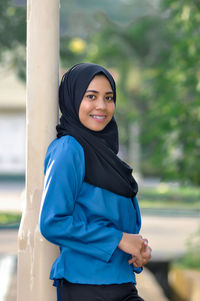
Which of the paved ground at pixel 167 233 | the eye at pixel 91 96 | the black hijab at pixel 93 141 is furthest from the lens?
the paved ground at pixel 167 233

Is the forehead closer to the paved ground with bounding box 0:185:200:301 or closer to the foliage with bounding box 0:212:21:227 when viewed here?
the paved ground with bounding box 0:185:200:301

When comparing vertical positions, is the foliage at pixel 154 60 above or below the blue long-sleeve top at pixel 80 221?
above

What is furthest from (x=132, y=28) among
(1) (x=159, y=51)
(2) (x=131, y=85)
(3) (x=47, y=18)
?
(3) (x=47, y=18)

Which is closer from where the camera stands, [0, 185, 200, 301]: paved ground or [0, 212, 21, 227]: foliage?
[0, 185, 200, 301]: paved ground

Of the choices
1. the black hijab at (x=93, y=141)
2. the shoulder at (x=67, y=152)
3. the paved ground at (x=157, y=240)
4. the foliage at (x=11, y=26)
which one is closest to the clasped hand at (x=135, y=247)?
the black hijab at (x=93, y=141)

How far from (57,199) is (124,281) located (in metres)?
0.46

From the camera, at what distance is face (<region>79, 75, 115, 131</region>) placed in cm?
239

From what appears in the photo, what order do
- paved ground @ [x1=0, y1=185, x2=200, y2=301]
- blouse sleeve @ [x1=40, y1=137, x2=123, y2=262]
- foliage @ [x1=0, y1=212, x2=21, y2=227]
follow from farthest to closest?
foliage @ [x1=0, y1=212, x2=21, y2=227] < paved ground @ [x1=0, y1=185, x2=200, y2=301] < blouse sleeve @ [x1=40, y1=137, x2=123, y2=262]

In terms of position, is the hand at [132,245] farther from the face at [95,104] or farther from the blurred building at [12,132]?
the blurred building at [12,132]

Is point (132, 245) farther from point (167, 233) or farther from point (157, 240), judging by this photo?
point (167, 233)

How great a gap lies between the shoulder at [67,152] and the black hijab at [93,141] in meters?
0.03

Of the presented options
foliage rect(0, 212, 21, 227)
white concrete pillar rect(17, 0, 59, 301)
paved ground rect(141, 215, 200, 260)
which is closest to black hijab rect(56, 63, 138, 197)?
white concrete pillar rect(17, 0, 59, 301)

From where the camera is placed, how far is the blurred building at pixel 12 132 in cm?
3088

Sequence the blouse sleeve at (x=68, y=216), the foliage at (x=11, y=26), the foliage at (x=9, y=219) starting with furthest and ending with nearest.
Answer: the foliage at (x=9, y=219)
the foliage at (x=11, y=26)
the blouse sleeve at (x=68, y=216)
